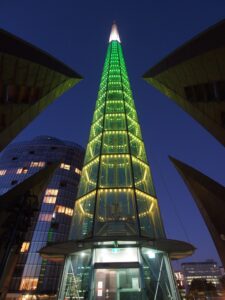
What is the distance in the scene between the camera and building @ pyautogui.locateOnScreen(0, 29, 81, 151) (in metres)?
11.4

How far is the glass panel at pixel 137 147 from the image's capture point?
80.0 feet

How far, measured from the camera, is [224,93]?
44.1 ft

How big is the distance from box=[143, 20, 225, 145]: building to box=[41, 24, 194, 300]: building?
26.6 feet

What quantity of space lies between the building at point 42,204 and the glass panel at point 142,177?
2297 centimetres

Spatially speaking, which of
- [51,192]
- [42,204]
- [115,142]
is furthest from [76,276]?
[51,192]

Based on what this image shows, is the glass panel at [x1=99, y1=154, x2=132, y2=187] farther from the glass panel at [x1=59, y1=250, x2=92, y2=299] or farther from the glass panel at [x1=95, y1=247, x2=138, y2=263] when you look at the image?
the glass panel at [x1=59, y1=250, x2=92, y2=299]

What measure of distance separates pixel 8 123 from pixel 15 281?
43201mm

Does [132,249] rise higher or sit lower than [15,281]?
lower

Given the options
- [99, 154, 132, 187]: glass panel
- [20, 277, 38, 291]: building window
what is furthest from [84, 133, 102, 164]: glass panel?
[20, 277, 38, 291]: building window

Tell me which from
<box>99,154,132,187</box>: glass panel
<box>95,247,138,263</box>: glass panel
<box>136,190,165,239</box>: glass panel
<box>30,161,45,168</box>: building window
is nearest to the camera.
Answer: <box>95,247,138,263</box>: glass panel

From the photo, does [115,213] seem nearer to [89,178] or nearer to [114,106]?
[89,178]

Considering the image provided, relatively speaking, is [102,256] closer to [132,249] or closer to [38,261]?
[132,249]

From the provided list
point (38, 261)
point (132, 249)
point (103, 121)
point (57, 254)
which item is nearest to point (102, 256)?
point (132, 249)

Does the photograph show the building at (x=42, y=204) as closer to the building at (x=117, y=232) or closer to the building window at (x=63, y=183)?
the building window at (x=63, y=183)
